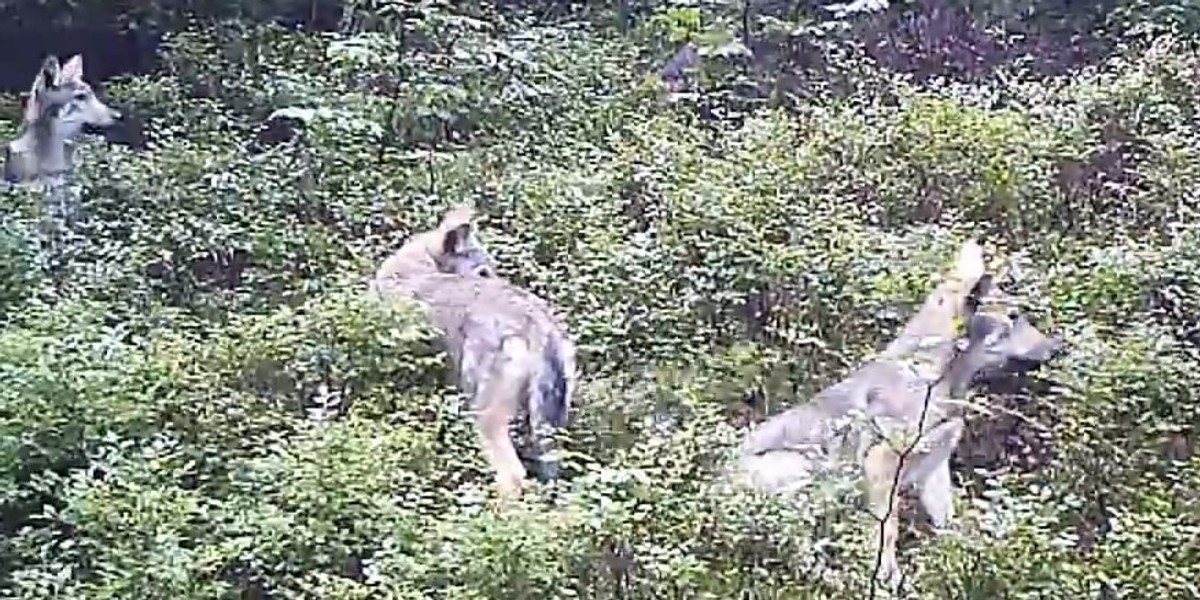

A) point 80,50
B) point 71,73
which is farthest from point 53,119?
point 80,50

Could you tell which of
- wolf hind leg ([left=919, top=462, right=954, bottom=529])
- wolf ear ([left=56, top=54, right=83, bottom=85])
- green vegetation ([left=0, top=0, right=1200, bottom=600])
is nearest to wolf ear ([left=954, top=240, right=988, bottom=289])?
green vegetation ([left=0, top=0, right=1200, bottom=600])

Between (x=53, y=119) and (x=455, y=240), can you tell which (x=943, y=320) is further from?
(x=53, y=119)

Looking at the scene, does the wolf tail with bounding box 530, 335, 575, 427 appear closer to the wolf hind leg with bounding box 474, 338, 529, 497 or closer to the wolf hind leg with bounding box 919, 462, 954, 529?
the wolf hind leg with bounding box 474, 338, 529, 497

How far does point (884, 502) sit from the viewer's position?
6371 millimetres

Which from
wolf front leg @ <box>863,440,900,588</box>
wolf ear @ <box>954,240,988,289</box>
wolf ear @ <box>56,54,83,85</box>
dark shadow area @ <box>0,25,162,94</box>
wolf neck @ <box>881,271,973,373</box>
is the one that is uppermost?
wolf ear @ <box>954,240,988,289</box>

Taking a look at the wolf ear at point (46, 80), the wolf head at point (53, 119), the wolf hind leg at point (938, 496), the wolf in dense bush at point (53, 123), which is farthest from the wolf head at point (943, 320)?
the wolf ear at point (46, 80)

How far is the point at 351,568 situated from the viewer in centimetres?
602

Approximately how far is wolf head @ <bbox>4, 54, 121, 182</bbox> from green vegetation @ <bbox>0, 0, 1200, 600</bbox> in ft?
0.68

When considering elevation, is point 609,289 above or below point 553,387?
below

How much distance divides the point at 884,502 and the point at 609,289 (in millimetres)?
2554

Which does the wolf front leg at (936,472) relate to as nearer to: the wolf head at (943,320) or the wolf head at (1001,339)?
the wolf head at (943,320)

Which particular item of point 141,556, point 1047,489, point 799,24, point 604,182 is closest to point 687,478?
point 1047,489

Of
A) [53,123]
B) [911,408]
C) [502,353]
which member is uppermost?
[911,408]

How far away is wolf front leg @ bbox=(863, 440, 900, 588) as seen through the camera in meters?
5.82
